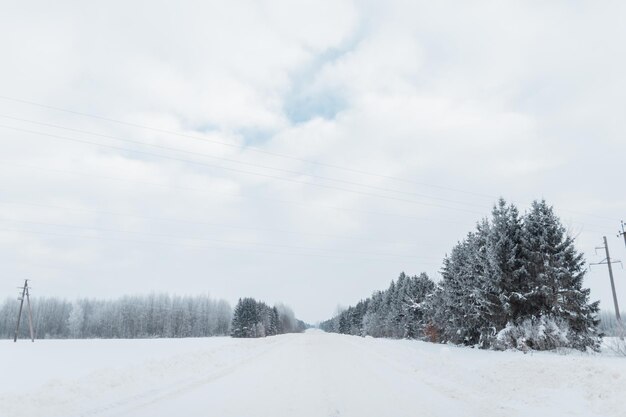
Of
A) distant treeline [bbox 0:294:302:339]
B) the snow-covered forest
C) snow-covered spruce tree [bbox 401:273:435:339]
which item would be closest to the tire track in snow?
snow-covered spruce tree [bbox 401:273:435:339]

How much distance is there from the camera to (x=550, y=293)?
1184 inches

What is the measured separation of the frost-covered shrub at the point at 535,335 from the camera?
27375mm

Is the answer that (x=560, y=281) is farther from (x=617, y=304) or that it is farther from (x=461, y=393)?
(x=461, y=393)

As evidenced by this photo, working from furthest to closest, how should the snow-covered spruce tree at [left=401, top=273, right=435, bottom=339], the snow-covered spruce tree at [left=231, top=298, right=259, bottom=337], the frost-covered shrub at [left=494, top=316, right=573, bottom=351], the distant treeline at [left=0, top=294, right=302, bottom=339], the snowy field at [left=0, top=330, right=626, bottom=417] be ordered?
the distant treeline at [left=0, top=294, right=302, bottom=339] < the snow-covered spruce tree at [left=231, top=298, right=259, bottom=337] < the snow-covered spruce tree at [left=401, top=273, right=435, bottom=339] < the frost-covered shrub at [left=494, top=316, right=573, bottom=351] < the snowy field at [left=0, top=330, right=626, bottom=417]

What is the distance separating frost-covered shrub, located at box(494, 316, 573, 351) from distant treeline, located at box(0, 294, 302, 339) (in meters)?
90.9

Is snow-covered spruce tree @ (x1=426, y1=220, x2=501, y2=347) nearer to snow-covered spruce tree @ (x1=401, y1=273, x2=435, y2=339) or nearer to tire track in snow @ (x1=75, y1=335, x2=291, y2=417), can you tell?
snow-covered spruce tree @ (x1=401, y1=273, x2=435, y2=339)

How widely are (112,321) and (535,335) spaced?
133310 mm

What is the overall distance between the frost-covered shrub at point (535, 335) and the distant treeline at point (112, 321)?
3580 inches

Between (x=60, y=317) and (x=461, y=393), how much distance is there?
151585 millimetres

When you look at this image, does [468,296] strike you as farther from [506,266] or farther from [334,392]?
[334,392]

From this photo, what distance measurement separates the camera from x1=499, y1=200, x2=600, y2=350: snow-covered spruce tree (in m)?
28.4

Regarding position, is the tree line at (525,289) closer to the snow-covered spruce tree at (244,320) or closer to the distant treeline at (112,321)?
the snow-covered spruce tree at (244,320)

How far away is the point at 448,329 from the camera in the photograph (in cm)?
4259

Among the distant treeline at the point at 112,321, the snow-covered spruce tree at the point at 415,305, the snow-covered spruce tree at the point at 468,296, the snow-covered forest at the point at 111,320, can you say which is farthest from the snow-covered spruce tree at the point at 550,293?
the snow-covered forest at the point at 111,320
